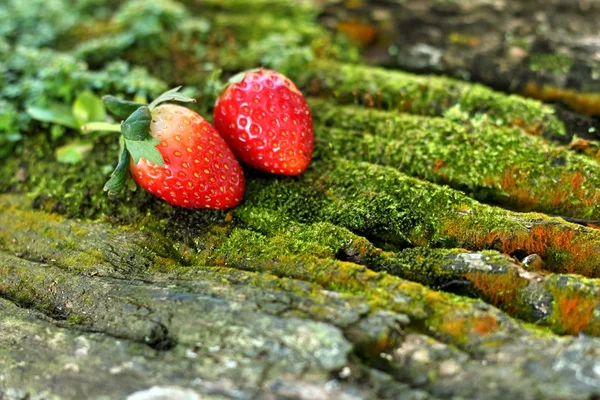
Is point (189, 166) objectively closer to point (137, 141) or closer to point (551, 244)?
point (137, 141)

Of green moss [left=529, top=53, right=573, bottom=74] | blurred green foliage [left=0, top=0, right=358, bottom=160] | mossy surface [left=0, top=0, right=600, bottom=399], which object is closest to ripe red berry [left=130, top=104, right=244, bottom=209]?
mossy surface [left=0, top=0, right=600, bottom=399]

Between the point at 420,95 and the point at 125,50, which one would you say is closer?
the point at 420,95

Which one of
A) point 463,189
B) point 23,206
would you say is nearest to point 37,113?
point 23,206

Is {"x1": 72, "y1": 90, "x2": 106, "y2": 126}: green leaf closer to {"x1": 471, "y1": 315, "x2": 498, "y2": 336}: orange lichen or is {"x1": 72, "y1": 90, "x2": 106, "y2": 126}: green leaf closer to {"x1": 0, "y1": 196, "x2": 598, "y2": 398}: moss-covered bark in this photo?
{"x1": 0, "y1": 196, "x2": 598, "y2": 398}: moss-covered bark

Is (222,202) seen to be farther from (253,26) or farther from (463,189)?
(253,26)

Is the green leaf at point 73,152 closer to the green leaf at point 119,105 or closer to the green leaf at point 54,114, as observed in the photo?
the green leaf at point 54,114

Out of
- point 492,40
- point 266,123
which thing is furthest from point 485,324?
point 492,40

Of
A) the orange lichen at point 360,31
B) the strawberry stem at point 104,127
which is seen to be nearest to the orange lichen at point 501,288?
the strawberry stem at point 104,127
